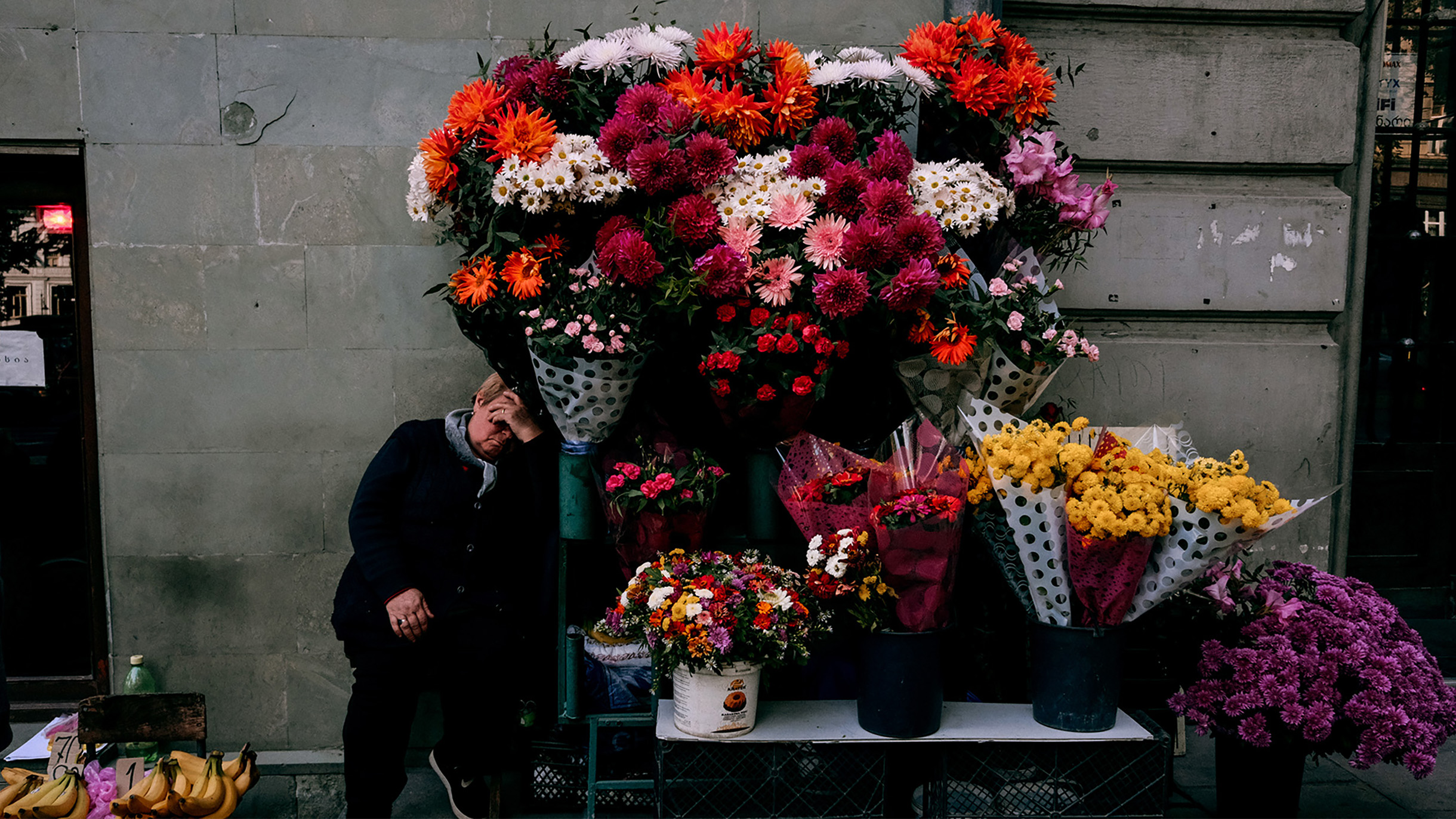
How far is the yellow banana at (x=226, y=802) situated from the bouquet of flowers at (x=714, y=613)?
5.03 feet

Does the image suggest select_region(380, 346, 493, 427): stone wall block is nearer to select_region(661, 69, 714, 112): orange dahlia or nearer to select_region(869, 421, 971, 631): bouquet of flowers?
select_region(661, 69, 714, 112): orange dahlia

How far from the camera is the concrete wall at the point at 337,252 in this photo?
3830 mm

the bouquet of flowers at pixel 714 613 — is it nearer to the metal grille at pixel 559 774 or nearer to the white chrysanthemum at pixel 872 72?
the metal grille at pixel 559 774

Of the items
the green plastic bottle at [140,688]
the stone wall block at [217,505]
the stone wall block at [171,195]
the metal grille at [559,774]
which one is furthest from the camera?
the stone wall block at [217,505]

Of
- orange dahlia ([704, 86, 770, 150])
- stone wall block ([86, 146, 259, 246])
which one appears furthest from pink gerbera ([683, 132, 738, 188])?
stone wall block ([86, 146, 259, 246])

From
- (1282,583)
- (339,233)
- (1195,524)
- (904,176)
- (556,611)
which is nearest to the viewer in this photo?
(1195,524)

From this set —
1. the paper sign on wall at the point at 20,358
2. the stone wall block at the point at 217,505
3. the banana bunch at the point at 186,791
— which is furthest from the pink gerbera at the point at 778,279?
the paper sign on wall at the point at 20,358

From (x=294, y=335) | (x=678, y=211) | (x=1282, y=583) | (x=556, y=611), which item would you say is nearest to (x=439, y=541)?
(x=556, y=611)

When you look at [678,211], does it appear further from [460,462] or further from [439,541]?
[439,541]

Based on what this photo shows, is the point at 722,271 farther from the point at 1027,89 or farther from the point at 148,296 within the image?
the point at 148,296

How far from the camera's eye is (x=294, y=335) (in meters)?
3.92

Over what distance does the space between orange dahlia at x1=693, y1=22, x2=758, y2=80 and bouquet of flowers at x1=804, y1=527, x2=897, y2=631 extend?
1.57 metres

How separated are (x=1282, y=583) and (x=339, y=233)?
12.6 feet

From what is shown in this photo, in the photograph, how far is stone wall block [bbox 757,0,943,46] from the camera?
390 centimetres
